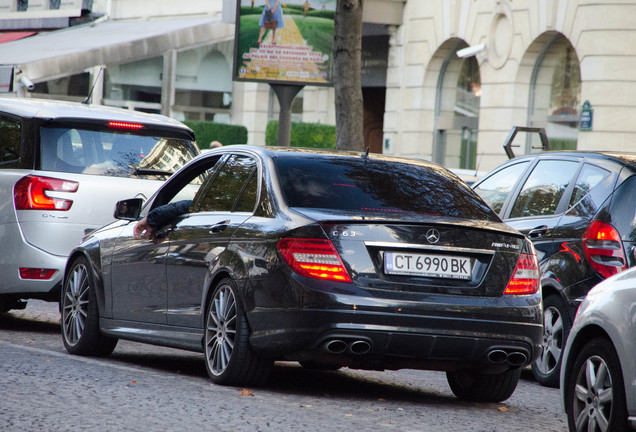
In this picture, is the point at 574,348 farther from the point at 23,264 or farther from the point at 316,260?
the point at 23,264

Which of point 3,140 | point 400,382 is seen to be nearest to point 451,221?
point 400,382

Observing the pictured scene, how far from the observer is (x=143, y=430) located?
18.8ft

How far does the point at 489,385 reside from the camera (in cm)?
748

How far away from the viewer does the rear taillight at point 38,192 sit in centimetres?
1014

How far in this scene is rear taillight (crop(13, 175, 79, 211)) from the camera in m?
10.1

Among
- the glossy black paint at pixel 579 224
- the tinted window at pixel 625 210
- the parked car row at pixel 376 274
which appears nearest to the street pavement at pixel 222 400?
A: the parked car row at pixel 376 274

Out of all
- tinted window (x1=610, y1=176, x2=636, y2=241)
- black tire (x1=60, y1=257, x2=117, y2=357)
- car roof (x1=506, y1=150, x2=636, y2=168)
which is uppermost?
car roof (x1=506, y1=150, x2=636, y2=168)

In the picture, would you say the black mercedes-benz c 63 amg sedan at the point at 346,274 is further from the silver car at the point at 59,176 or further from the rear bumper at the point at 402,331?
the silver car at the point at 59,176

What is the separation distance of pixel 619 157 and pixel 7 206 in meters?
4.89

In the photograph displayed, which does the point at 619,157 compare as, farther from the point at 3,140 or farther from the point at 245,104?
the point at 245,104

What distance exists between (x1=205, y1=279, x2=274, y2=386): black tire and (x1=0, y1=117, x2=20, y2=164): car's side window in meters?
3.67

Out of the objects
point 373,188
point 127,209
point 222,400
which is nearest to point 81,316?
point 127,209

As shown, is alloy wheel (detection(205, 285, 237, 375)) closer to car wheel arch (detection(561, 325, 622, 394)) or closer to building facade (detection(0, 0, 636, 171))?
car wheel arch (detection(561, 325, 622, 394))

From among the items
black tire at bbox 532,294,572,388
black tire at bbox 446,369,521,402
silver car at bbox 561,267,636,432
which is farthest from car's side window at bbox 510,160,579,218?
silver car at bbox 561,267,636,432
